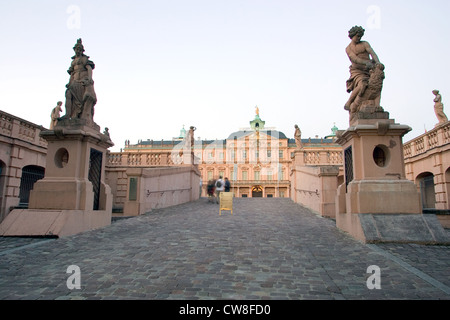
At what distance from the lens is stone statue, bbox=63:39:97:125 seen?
361 inches

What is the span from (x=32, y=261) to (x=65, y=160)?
4490mm

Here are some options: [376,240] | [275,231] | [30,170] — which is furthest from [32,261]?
[30,170]

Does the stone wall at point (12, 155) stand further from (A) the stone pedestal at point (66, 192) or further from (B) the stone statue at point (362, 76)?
(B) the stone statue at point (362, 76)

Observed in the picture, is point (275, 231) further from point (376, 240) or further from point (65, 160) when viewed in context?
point (65, 160)

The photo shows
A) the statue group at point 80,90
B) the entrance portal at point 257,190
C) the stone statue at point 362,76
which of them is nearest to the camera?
the stone statue at point 362,76

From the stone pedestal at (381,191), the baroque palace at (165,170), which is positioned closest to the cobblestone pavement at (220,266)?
the stone pedestal at (381,191)

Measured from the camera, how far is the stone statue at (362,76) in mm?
8148

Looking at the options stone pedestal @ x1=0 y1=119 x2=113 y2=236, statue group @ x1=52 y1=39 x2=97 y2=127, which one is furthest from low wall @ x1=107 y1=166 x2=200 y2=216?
statue group @ x1=52 y1=39 x2=97 y2=127

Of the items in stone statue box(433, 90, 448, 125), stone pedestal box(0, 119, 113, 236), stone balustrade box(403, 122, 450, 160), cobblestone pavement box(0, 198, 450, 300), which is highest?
stone statue box(433, 90, 448, 125)

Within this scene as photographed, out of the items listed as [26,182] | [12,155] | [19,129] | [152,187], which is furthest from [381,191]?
[26,182]

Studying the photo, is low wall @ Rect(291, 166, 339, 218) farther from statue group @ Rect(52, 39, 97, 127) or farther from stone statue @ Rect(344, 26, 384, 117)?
statue group @ Rect(52, 39, 97, 127)

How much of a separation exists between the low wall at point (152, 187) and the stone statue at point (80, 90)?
177 inches

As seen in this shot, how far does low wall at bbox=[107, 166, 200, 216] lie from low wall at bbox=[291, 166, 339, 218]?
7.65 m
